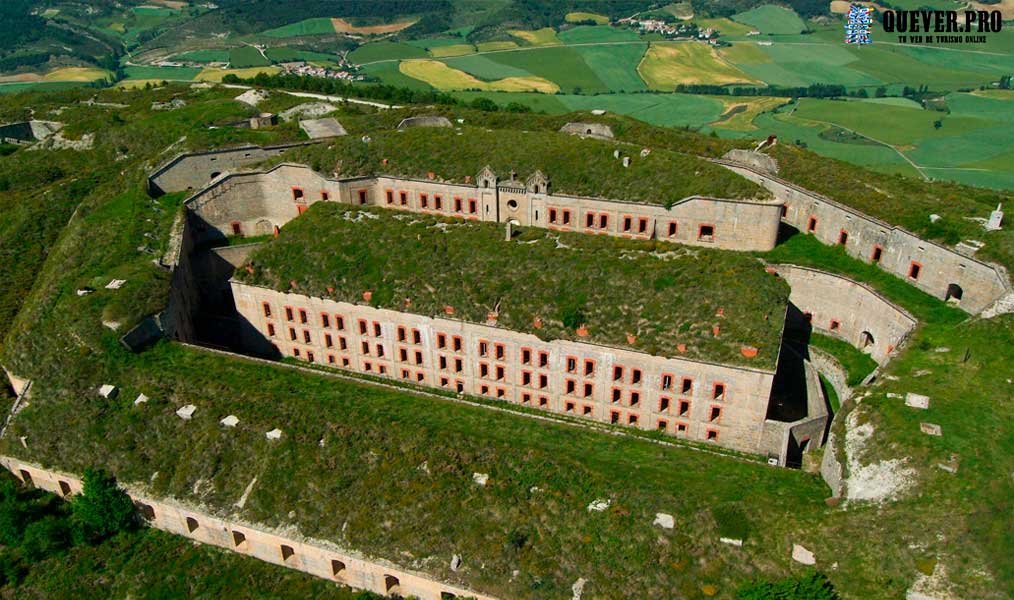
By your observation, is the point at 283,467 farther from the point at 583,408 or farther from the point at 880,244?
the point at 880,244

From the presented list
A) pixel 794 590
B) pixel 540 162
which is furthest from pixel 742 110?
pixel 794 590

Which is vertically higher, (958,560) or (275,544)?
(958,560)

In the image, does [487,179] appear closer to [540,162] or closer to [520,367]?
[540,162]

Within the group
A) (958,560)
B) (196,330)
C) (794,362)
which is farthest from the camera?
(196,330)

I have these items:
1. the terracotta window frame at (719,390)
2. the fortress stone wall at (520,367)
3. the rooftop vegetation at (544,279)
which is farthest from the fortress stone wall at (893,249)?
the terracotta window frame at (719,390)

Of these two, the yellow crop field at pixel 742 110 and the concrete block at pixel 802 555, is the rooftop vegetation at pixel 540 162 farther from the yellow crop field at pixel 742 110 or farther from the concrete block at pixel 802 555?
the yellow crop field at pixel 742 110

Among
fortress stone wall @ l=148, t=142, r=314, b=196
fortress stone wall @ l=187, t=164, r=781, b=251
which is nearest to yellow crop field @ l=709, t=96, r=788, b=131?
fortress stone wall @ l=187, t=164, r=781, b=251

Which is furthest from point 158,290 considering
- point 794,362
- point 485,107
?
point 485,107
